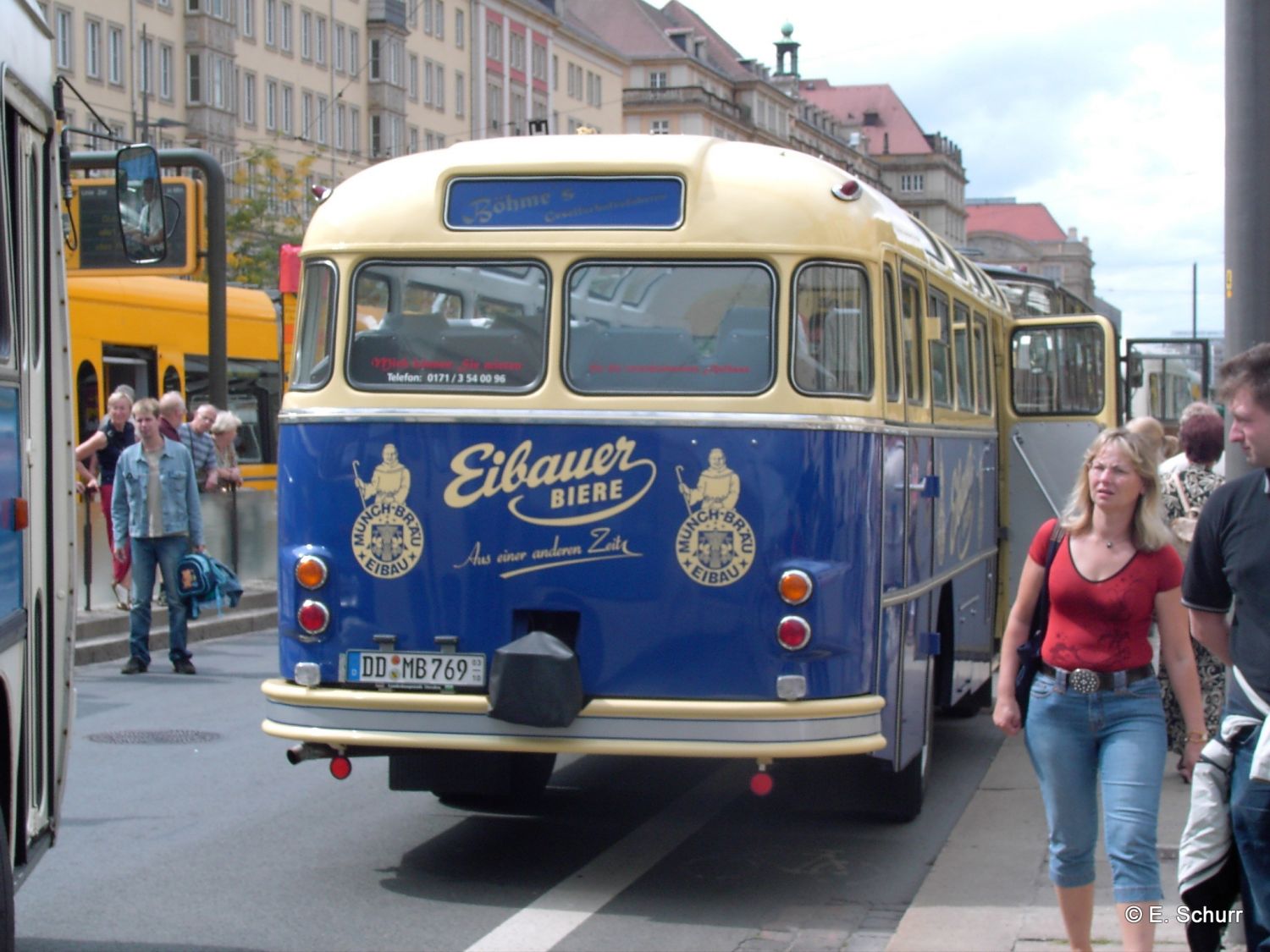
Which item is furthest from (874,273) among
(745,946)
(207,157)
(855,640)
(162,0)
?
(162,0)

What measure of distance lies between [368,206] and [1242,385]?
406 cm

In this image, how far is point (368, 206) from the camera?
7762 millimetres

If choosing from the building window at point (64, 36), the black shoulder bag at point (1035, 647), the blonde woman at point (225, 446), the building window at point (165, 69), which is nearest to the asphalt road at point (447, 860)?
the black shoulder bag at point (1035, 647)

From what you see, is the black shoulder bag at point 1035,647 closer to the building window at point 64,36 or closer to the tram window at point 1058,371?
the tram window at point 1058,371

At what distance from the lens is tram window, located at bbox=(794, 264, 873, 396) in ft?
24.5

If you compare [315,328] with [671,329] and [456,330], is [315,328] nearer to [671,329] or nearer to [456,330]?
[456,330]

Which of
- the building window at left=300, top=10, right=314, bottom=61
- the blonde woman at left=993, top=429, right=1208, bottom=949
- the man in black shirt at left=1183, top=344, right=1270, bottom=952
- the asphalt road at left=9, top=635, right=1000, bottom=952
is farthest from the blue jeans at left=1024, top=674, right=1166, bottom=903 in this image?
the building window at left=300, top=10, right=314, bottom=61

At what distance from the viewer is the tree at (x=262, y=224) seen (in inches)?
1909

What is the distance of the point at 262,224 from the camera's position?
171 ft

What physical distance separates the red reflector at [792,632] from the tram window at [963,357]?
11.2 ft

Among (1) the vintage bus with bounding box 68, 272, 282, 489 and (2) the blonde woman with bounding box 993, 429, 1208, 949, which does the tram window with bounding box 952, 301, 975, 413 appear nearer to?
(2) the blonde woman with bounding box 993, 429, 1208, 949

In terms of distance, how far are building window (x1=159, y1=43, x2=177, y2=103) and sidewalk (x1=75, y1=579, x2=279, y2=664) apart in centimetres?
4572

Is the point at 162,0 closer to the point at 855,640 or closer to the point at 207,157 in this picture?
the point at 207,157

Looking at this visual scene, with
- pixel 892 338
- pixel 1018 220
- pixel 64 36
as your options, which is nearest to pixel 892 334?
pixel 892 338
